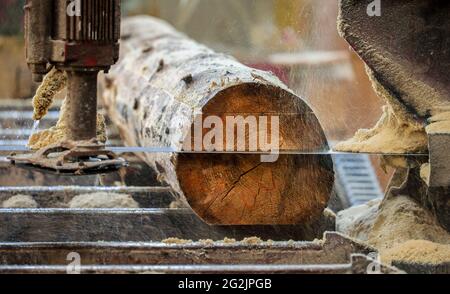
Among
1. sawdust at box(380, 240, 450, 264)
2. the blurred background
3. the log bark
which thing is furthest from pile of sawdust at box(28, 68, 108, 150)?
sawdust at box(380, 240, 450, 264)

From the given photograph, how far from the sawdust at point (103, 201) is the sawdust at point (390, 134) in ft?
4.22

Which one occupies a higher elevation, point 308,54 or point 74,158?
point 308,54

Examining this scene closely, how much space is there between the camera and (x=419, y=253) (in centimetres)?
443

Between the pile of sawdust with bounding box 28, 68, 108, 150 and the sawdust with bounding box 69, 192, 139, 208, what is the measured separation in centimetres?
90

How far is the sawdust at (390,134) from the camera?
4.65 meters

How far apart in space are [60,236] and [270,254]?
1.37m

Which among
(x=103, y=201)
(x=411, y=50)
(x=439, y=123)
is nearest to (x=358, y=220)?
(x=439, y=123)

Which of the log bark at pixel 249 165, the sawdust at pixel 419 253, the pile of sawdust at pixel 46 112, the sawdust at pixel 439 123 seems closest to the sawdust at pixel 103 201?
the log bark at pixel 249 165

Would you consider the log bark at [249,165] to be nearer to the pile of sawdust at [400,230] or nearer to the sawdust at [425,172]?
the pile of sawdust at [400,230]

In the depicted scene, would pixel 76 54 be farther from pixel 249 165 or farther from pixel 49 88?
pixel 249 165

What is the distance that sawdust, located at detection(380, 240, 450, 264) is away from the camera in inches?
173

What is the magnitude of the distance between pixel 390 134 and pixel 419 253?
0.65 m

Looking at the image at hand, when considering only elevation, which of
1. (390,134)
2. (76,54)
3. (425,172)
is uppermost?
(76,54)
